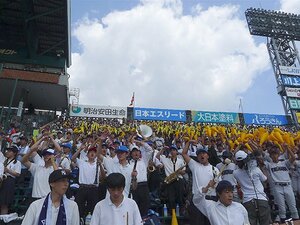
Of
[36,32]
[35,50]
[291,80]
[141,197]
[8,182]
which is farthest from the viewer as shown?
[291,80]

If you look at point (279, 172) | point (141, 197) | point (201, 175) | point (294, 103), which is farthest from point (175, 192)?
point (294, 103)

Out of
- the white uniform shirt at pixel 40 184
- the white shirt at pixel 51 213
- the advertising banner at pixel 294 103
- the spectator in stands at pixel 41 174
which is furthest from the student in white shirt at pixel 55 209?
the advertising banner at pixel 294 103

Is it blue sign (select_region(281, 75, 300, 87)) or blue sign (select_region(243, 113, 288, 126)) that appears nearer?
blue sign (select_region(243, 113, 288, 126))

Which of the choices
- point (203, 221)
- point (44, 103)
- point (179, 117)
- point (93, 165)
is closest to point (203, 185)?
point (203, 221)

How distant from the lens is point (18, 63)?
70.5 feet

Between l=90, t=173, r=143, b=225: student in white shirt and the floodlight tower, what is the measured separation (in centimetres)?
3207

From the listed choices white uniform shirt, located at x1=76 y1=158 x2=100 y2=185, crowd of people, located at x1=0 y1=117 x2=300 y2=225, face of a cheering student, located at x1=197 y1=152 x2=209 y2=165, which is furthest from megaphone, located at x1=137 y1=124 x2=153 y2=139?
face of a cheering student, located at x1=197 y1=152 x2=209 y2=165

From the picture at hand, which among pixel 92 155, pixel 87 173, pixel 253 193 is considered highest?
pixel 92 155

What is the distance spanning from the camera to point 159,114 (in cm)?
2447

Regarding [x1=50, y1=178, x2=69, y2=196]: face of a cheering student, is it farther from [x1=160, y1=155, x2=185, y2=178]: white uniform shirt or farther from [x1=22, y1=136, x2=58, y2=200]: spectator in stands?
[x1=160, y1=155, x2=185, y2=178]: white uniform shirt

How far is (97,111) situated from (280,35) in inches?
1030

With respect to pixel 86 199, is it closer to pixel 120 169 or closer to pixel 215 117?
pixel 120 169

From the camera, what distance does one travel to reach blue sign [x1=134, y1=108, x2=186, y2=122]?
952 inches

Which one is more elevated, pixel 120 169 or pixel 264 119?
pixel 264 119
